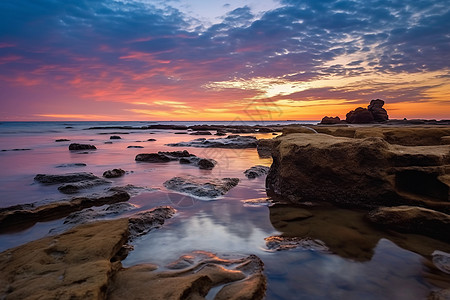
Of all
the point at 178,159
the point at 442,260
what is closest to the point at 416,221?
the point at 442,260

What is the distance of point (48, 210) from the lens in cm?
432

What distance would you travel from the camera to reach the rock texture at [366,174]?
13.5 feet

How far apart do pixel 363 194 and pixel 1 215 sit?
19.6 ft

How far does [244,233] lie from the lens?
363cm

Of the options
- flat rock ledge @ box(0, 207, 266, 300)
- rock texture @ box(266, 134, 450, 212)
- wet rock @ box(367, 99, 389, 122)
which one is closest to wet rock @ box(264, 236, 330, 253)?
flat rock ledge @ box(0, 207, 266, 300)

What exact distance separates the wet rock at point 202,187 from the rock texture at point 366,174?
148 cm

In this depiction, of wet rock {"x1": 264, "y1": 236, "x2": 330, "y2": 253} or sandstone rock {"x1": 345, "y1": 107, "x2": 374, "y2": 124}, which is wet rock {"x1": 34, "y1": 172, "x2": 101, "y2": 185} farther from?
sandstone rock {"x1": 345, "y1": 107, "x2": 374, "y2": 124}

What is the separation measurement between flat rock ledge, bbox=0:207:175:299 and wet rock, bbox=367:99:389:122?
1703 inches

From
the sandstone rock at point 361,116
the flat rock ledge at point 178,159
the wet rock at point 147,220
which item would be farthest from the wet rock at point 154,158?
the sandstone rock at point 361,116

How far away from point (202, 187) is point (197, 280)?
3.65 m

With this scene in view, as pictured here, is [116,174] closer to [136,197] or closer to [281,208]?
[136,197]

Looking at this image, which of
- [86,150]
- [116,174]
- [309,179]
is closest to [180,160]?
[116,174]

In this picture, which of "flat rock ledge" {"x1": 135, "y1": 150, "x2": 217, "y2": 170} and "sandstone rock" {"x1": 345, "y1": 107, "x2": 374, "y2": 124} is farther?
"sandstone rock" {"x1": 345, "y1": 107, "x2": 374, "y2": 124}

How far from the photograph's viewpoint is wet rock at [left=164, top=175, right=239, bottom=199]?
556cm
